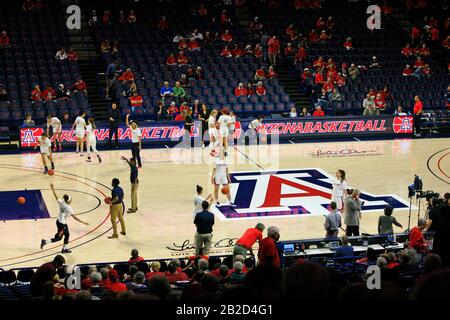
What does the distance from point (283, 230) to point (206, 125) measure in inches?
486

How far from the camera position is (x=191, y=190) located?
944 inches

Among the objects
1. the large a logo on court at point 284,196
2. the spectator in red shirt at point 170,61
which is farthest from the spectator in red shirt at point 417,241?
the spectator in red shirt at point 170,61

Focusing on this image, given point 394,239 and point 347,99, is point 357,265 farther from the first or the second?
point 347,99

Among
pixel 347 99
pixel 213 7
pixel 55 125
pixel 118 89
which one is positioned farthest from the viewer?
pixel 213 7

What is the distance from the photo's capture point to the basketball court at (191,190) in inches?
744

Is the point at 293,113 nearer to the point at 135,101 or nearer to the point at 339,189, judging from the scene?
the point at 135,101

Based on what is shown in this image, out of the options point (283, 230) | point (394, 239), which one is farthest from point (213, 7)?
point (394, 239)

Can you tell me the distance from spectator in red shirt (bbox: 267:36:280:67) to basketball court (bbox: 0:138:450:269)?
707 cm

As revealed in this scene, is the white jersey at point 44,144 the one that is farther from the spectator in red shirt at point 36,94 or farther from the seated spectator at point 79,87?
the seated spectator at point 79,87

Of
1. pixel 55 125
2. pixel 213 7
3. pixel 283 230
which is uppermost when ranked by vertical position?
pixel 213 7

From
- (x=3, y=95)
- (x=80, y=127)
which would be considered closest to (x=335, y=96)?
→ (x=80, y=127)

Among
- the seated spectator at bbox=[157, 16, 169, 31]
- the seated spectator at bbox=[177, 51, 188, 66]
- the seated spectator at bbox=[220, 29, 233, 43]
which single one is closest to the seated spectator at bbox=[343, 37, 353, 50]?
the seated spectator at bbox=[220, 29, 233, 43]

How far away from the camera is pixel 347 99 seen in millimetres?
36469
